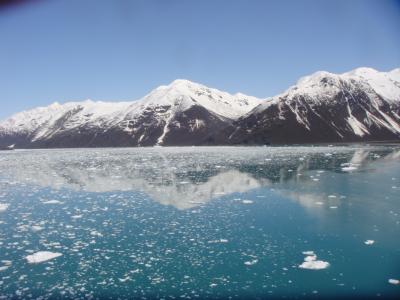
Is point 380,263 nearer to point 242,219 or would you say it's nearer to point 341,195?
point 242,219

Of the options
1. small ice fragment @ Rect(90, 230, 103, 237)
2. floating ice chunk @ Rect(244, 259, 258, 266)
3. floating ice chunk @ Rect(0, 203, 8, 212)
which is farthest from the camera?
floating ice chunk @ Rect(0, 203, 8, 212)

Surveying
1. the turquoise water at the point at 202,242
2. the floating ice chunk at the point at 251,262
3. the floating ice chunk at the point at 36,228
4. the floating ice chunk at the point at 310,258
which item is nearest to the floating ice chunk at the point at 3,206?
the turquoise water at the point at 202,242

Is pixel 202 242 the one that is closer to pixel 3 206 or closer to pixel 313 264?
pixel 313 264

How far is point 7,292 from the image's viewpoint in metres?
13.0

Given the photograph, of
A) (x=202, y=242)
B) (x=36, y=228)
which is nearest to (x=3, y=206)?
(x=36, y=228)

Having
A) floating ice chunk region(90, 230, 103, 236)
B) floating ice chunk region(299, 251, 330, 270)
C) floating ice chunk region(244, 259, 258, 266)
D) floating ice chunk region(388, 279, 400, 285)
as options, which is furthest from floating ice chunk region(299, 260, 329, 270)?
floating ice chunk region(90, 230, 103, 236)

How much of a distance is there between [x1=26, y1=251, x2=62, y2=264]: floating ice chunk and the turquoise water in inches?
15.4

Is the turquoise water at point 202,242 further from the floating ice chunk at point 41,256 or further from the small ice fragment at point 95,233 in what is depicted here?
the floating ice chunk at point 41,256

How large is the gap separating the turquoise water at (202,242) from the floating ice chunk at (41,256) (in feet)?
1.28

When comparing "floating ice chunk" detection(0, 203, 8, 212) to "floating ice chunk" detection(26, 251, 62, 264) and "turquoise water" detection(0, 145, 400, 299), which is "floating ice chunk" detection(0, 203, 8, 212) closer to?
"turquoise water" detection(0, 145, 400, 299)

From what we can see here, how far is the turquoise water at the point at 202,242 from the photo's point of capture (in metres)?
13.5

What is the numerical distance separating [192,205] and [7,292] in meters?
16.1

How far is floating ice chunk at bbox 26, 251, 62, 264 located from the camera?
16156 mm

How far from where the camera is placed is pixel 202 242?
60.8 feet
